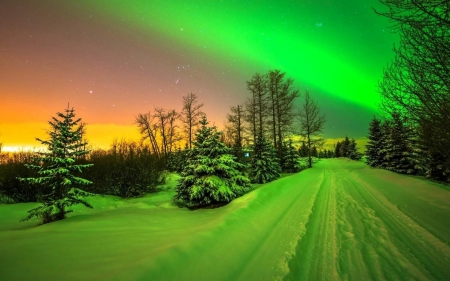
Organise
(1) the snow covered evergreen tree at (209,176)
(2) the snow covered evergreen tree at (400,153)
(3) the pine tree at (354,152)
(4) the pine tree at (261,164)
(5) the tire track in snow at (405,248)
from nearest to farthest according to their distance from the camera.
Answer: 1. (5) the tire track in snow at (405,248)
2. (1) the snow covered evergreen tree at (209,176)
3. (4) the pine tree at (261,164)
4. (2) the snow covered evergreen tree at (400,153)
5. (3) the pine tree at (354,152)

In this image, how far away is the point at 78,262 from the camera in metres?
3.13

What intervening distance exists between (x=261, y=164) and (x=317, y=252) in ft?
42.8

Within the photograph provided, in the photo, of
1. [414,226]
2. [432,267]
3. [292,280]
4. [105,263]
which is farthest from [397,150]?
[105,263]

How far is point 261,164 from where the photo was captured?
55.2 feet

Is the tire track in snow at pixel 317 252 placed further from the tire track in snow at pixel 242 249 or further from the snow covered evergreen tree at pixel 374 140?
the snow covered evergreen tree at pixel 374 140

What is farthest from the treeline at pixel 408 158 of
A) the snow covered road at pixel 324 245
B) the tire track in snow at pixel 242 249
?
the tire track in snow at pixel 242 249

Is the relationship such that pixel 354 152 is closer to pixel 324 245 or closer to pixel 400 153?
pixel 400 153

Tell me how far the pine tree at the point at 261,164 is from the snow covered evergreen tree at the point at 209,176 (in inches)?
226

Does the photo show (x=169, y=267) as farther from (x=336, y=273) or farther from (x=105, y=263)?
(x=336, y=273)

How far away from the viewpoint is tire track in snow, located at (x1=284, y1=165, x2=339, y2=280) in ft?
10.4

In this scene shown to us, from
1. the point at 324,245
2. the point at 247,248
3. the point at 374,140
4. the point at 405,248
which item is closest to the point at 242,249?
the point at 247,248

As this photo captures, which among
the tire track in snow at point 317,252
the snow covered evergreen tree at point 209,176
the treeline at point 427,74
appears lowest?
the tire track in snow at point 317,252

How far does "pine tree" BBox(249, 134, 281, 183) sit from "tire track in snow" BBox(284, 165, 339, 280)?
10.4 meters

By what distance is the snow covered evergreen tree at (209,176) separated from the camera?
9.51 m
